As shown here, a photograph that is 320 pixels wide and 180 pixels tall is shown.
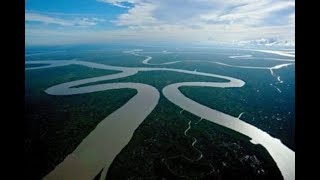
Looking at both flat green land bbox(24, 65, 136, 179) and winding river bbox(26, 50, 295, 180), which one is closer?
winding river bbox(26, 50, 295, 180)

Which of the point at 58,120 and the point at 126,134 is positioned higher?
the point at 58,120

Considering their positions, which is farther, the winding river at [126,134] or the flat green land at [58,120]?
the flat green land at [58,120]

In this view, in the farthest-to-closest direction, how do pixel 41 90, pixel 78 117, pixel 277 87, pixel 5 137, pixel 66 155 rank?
1. pixel 277 87
2. pixel 41 90
3. pixel 78 117
4. pixel 66 155
5. pixel 5 137

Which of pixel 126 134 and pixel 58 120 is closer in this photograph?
pixel 126 134

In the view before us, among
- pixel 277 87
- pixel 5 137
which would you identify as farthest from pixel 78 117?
pixel 277 87

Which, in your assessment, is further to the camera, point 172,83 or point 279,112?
point 172,83

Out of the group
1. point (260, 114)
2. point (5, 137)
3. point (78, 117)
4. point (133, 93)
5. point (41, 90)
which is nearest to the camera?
point (5, 137)
